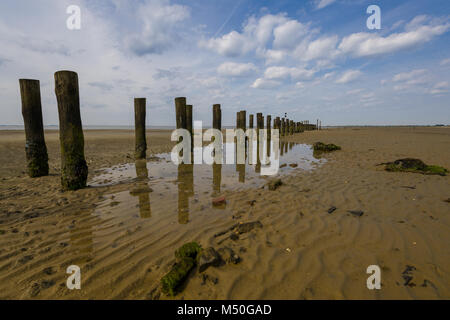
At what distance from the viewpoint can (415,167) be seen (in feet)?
23.8

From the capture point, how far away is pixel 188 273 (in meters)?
2.33

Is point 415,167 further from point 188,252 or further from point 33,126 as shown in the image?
point 33,126

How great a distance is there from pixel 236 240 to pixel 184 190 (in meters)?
2.80

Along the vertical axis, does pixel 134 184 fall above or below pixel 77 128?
below

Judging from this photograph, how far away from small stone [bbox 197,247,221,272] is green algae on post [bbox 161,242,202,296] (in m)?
0.10

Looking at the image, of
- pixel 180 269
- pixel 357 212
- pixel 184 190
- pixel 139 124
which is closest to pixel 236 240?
pixel 180 269

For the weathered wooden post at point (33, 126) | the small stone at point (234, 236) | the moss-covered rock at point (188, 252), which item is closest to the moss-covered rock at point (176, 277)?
the moss-covered rock at point (188, 252)

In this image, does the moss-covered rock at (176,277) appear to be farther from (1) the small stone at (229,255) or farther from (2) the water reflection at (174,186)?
(2) the water reflection at (174,186)

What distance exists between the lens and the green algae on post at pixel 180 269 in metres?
2.08

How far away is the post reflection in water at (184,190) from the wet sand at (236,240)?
44mm

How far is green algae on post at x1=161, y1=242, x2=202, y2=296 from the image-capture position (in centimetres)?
208
